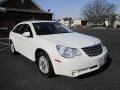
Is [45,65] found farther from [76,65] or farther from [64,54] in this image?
[76,65]

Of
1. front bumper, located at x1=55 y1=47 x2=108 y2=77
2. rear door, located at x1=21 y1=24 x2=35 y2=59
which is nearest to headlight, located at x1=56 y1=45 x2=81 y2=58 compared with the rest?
front bumper, located at x1=55 y1=47 x2=108 y2=77

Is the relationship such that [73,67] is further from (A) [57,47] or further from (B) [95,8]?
(B) [95,8]

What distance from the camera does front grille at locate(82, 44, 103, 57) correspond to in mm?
4873

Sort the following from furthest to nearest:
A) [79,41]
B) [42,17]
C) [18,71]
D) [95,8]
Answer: [95,8] < [42,17] < [18,71] < [79,41]

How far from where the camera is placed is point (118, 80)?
16.3ft

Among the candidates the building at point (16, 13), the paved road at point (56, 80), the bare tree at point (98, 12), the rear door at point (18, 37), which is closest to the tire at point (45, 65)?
A: the paved road at point (56, 80)

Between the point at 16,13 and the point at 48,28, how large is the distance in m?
15.5

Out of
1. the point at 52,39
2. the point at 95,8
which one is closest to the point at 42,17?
the point at 52,39

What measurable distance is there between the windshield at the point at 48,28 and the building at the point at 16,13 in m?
14.0

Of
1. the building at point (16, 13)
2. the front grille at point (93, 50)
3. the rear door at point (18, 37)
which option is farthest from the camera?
the building at point (16, 13)

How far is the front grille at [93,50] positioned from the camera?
487 centimetres

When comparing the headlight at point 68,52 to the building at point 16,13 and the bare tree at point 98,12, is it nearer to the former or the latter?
the building at point 16,13

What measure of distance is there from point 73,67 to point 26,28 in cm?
302

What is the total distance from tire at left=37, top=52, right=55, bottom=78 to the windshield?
3.21 feet
